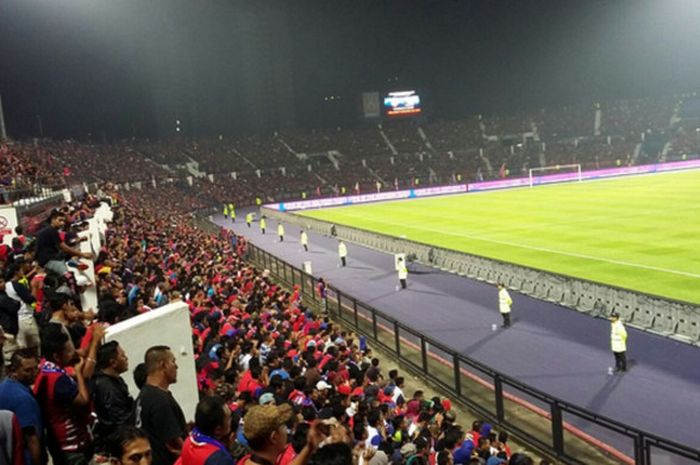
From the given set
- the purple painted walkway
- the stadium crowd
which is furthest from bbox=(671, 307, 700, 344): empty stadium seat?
the stadium crowd

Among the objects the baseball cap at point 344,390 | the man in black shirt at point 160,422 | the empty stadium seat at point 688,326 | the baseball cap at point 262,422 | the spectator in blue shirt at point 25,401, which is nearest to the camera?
the baseball cap at point 262,422

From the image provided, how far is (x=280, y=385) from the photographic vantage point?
779 centimetres

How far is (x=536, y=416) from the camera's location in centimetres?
1183

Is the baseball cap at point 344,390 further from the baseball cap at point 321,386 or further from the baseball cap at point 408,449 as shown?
the baseball cap at point 408,449

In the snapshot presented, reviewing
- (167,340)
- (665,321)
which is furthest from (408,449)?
(665,321)

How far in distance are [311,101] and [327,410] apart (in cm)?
8759

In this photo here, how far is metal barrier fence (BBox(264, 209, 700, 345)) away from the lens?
54.1 feet

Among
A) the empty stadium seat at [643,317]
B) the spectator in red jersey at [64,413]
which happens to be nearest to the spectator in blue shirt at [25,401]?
the spectator in red jersey at [64,413]

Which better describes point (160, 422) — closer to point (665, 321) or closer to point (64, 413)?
point (64, 413)

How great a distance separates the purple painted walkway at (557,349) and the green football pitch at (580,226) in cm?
415

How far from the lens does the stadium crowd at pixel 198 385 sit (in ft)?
13.5

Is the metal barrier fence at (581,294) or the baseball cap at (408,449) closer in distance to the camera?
the baseball cap at (408,449)

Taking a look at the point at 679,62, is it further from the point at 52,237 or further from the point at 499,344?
the point at 52,237

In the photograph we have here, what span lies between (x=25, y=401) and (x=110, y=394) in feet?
2.63
